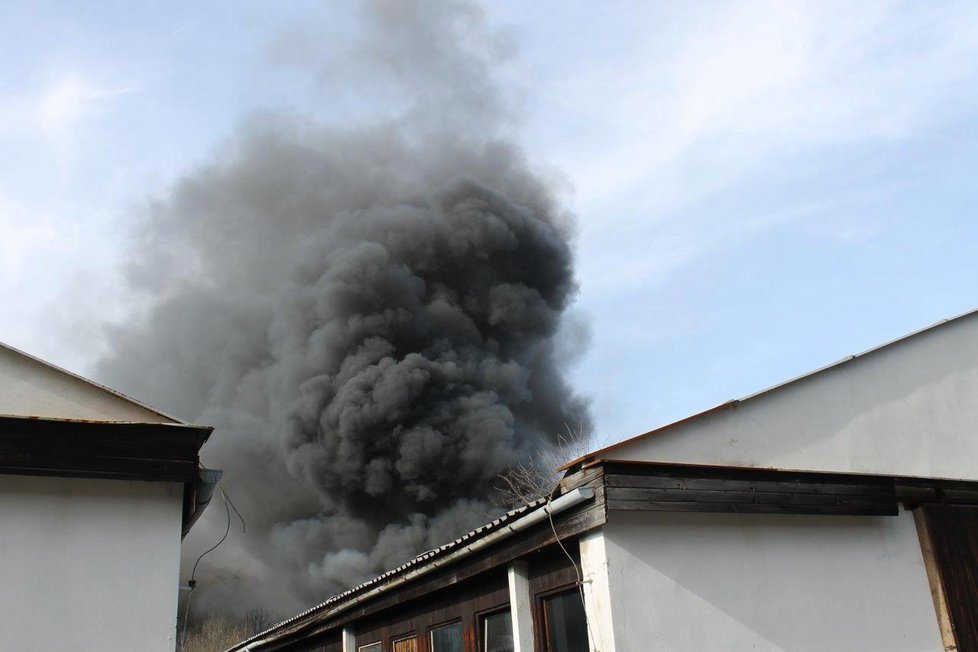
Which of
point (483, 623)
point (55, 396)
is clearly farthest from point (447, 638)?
point (55, 396)

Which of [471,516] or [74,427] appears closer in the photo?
[74,427]

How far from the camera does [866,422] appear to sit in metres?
6.27

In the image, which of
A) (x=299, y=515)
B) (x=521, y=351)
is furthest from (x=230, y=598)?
(x=521, y=351)

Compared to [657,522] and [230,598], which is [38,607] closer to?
[657,522]

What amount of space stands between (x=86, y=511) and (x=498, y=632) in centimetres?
280

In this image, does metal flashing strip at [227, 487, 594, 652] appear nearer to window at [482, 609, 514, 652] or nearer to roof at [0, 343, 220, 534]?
window at [482, 609, 514, 652]

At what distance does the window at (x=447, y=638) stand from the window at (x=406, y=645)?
13.6 inches

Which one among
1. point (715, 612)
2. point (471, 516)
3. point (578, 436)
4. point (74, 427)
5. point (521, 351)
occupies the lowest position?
point (715, 612)

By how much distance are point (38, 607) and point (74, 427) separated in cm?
96

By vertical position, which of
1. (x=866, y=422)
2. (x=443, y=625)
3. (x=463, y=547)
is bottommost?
(x=443, y=625)

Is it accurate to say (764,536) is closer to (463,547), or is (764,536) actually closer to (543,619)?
(543,619)

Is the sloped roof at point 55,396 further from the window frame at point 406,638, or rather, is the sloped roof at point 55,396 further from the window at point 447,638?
the window frame at point 406,638

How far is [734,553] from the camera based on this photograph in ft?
17.0

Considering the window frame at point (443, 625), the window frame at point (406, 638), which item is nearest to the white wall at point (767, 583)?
the window frame at point (443, 625)
